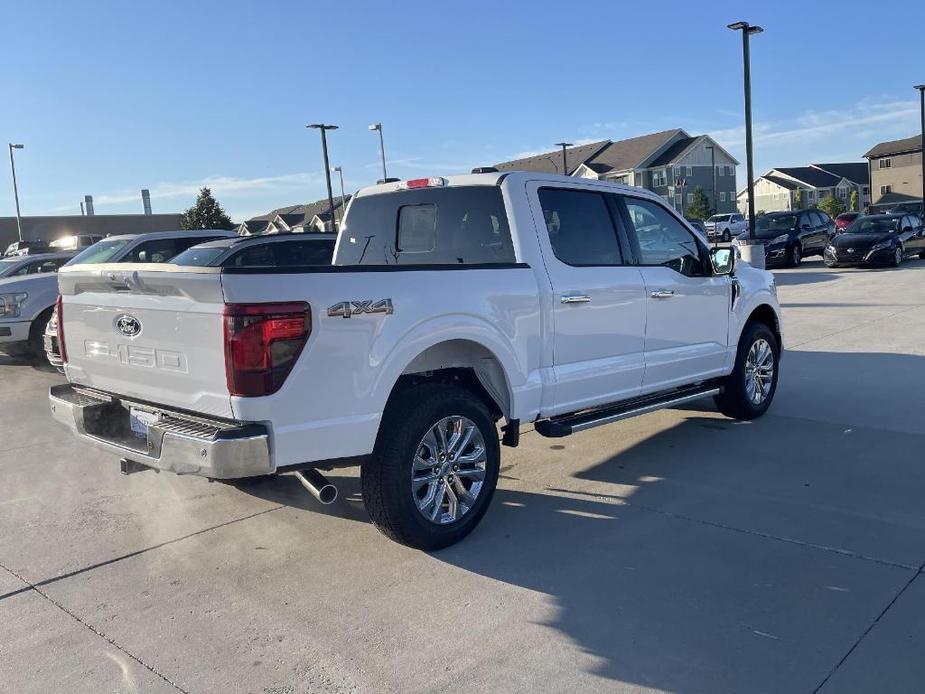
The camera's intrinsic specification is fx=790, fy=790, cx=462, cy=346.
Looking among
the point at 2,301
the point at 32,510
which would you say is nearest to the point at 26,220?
the point at 2,301

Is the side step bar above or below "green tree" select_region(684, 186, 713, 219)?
below

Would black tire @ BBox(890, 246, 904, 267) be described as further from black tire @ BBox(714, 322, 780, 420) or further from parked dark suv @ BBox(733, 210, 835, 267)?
black tire @ BBox(714, 322, 780, 420)

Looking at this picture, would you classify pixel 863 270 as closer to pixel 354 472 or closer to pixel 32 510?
pixel 354 472

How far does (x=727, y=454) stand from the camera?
583 cm

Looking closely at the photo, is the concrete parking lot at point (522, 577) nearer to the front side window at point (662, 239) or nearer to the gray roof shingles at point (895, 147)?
the front side window at point (662, 239)

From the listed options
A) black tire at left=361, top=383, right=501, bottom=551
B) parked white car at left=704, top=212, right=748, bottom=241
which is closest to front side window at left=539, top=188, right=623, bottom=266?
black tire at left=361, top=383, right=501, bottom=551

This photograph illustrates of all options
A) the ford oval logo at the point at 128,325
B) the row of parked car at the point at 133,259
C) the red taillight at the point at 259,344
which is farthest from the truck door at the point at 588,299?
the row of parked car at the point at 133,259

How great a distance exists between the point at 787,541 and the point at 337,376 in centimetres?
255

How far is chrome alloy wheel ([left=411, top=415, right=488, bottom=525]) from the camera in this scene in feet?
13.8

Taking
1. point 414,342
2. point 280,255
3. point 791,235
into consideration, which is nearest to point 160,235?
point 280,255

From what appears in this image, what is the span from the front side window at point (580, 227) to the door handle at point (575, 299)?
0.23m

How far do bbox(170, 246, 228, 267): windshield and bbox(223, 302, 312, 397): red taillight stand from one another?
6625 millimetres

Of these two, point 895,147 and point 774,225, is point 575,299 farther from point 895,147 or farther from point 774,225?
point 895,147

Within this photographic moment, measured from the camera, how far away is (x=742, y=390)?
6602 mm
